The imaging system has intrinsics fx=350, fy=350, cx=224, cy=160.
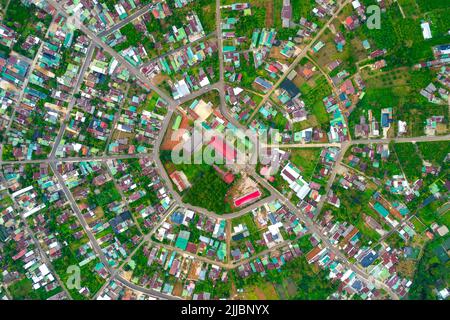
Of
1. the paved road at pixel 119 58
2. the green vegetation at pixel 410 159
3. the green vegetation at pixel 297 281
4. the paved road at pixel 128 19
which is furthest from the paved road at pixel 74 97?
the green vegetation at pixel 410 159

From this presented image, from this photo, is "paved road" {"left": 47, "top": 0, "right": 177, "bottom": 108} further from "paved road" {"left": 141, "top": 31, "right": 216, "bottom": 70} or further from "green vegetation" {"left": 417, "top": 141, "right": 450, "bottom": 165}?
"green vegetation" {"left": 417, "top": 141, "right": 450, "bottom": 165}

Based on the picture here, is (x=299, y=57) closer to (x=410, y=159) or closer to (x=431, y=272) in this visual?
(x=410, y=159)

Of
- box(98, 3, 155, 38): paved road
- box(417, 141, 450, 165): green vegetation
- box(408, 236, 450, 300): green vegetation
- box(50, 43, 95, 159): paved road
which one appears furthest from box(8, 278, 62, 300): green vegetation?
box(417, 141, 450, 165): green vegetation

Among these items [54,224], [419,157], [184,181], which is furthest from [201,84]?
[419,157]

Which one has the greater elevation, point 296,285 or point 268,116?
point 268,116

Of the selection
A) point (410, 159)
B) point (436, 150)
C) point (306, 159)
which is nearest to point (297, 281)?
point (306, 159)

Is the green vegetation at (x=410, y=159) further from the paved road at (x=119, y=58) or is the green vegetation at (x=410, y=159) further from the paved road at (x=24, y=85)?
the paved road at (x=24, y=85)

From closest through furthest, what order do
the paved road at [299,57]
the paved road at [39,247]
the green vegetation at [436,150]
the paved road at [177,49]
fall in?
the green vegetation at [436,150], the paved road at [299,57], the paved road at [177,49], the paved road at [39,247]

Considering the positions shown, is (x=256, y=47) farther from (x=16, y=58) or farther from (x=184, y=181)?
(x=16, y=58)
